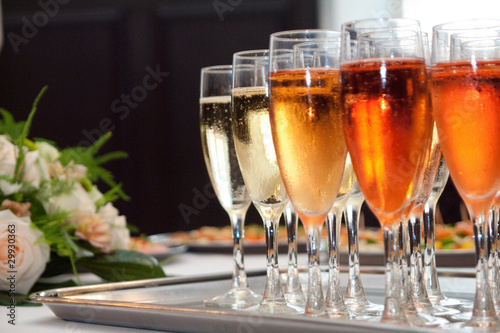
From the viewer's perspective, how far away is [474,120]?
0.95m

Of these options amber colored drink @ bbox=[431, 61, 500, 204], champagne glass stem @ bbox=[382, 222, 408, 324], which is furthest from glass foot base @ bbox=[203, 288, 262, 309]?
amber colored drink @ bbox=[431, 61, 500, 204]

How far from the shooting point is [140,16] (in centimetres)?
716

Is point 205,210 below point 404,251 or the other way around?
below

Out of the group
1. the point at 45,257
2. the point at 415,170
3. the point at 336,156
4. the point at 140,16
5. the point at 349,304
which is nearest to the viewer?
the point at 415,170

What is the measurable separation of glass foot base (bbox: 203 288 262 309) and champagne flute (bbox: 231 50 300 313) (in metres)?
0.07

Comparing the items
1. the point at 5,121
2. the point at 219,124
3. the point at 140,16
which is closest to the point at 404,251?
the point at 219,124

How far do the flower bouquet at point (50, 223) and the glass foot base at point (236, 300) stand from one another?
0.44 metres

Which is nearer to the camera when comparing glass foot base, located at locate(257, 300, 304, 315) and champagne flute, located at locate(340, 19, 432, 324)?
champagne flute, located at locate(340, 19, 432, 324)

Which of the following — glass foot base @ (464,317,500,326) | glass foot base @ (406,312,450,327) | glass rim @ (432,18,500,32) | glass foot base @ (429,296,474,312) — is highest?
glass rim @ (432,18,500,32)

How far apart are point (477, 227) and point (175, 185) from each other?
6.69 meters

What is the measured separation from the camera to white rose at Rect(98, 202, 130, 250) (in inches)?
74.5

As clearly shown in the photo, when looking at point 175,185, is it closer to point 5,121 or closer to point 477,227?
point 5,121

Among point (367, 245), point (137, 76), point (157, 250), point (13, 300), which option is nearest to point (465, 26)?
point (13, 300)

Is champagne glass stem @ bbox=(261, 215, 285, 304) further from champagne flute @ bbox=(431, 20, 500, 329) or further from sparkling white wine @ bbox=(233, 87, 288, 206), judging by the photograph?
champagne flute @ bbox=(431, 20, 500, 329)
